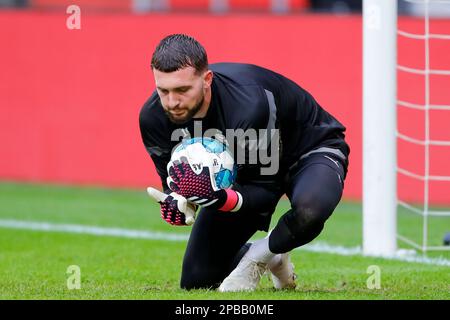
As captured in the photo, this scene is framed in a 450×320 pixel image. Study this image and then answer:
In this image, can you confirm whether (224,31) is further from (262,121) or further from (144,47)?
(262,121)

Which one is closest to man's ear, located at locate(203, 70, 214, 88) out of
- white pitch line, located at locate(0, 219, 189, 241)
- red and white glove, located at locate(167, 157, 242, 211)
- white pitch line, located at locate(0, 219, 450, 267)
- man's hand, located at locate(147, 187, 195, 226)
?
red and white glove, located at locate(167, 157, 242, 211)

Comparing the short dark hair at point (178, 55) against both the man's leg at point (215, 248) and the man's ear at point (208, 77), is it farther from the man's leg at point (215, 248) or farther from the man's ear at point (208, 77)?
the man's leg at point (215, 248)

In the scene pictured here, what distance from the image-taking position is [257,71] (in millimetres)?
6211

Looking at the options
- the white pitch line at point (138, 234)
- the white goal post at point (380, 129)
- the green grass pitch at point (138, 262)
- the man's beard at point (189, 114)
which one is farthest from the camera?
the white goal post at point (380, 129)

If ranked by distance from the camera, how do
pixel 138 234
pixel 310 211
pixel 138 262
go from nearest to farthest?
pixel 310 211 < pixel 138 262 < pixel 138 234

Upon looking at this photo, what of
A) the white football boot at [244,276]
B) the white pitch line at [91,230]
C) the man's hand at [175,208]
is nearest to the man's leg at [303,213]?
the white football boot at [244,276]

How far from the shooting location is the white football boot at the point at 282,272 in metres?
6.38

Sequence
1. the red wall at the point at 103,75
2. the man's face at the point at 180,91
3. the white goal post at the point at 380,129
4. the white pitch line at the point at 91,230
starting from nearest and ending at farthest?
the man's face at the point at 180,91, the white goal post at the point at 380,129, the white pitch line at the point at 91,230, the red wall at the point at 103,75

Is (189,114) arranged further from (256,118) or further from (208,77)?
(256,118)

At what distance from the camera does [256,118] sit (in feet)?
19.0

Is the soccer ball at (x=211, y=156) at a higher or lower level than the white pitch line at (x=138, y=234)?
higher

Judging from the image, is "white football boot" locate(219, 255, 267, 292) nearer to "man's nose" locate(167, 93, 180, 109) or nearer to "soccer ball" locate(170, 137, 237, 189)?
"soccer ball" locate(170, 137, 237, 189)

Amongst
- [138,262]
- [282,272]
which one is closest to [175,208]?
[282,272]

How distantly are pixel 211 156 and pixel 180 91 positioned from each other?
0.38m
